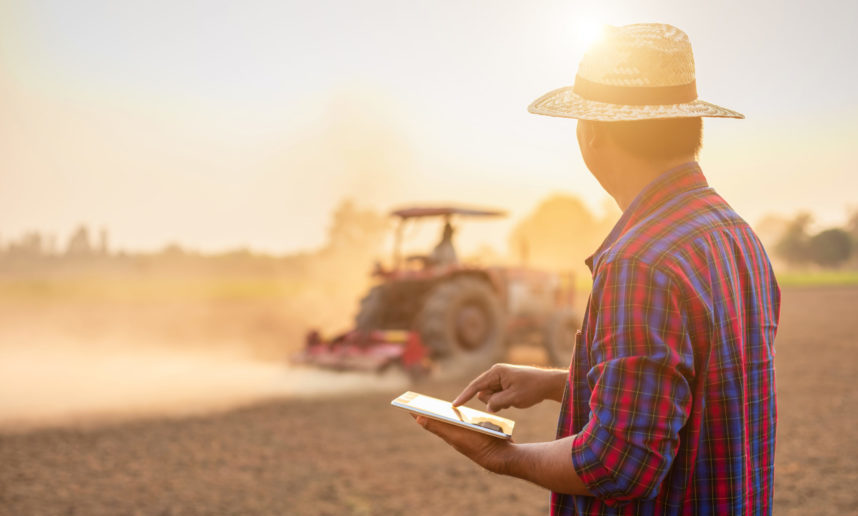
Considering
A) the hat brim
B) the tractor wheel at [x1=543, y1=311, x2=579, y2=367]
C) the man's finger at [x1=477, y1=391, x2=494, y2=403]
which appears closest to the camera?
the hat brim

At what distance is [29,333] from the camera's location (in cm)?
1312

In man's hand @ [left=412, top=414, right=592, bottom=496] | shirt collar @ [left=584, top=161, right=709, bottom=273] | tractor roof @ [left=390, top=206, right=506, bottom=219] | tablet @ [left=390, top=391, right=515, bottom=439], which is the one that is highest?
tractor roof @ [left=390, top=206, right=506, bottom=219]

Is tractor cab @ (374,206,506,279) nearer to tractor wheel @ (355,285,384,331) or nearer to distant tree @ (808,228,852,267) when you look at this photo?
tractor wheel @ (355,285,384,331)

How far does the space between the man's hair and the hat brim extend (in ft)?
0.08

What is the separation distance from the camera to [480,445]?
1.39 meters

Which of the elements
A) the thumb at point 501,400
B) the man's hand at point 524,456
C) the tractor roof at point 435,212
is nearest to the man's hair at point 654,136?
the man's hand at point 524,456

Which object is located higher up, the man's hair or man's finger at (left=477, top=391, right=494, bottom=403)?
the man's hair

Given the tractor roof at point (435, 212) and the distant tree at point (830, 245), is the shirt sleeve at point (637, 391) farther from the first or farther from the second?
the distant tree at point (830, 245)

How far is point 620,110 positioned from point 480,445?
0.72 m

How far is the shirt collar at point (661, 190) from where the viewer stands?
1369 millimetres

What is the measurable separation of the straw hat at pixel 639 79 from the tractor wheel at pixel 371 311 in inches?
308

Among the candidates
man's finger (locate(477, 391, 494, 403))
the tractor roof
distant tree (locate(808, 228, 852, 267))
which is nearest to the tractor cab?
the tractor roof

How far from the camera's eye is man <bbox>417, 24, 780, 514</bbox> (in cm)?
119

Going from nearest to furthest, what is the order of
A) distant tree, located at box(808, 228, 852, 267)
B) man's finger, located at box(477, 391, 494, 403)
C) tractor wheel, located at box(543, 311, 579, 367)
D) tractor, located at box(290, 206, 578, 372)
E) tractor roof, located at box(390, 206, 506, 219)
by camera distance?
man's finger, located at box(477, 391, 494, 403) < tractor, located at box(290, 206, 578, 372) < tractor roof, located at box(390, 206, 506, 219) < tractor wheel, located at box(543, 311, 579, 367) < distant tree, located at box(808, 228, 852, 267)
